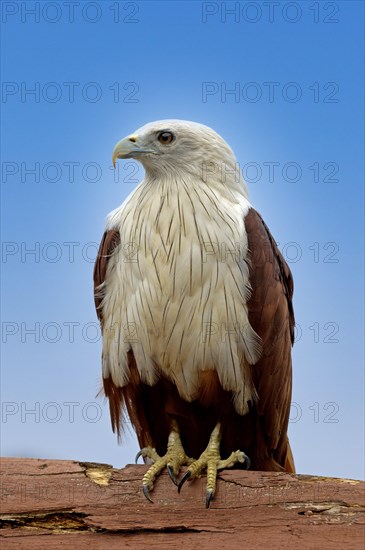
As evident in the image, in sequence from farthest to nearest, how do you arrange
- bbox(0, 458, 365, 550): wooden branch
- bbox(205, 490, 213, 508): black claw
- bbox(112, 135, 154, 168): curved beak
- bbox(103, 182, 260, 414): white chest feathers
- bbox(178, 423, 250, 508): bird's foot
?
bbox(112, 135, 154, 168): curved beak
bbox(103, 182, 260, 414): white chest feathers
bbox(178, 423, 250, 508): bird's foot
bbox(205, 490, 213, 508): black claw
bbox(0, 458, 365, 550): wooden branch

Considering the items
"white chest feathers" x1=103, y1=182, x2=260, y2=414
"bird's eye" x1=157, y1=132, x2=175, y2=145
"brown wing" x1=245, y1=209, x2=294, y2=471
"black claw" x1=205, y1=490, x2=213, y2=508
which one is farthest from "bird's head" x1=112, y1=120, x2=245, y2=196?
"black claw" x1=205, y1=490, x2=213, y2=508

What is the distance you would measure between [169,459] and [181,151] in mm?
1951

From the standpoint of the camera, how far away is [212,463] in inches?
189

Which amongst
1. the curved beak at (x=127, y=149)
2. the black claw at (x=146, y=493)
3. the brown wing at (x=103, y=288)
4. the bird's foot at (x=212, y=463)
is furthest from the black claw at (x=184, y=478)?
the curved beak at (x=127, y=149)

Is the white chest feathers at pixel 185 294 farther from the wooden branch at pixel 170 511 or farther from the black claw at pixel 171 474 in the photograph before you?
the wooden branch at pixel 170 511

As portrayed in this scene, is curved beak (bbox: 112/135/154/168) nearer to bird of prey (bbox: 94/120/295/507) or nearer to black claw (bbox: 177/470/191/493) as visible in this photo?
bird of prey (bbox: 94/120/295/507)

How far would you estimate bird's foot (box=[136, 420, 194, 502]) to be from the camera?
4.69 meters

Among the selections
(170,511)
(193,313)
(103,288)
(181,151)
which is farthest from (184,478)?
(181,151)

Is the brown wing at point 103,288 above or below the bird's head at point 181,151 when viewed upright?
below

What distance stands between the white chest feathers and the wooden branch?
658 millimetres

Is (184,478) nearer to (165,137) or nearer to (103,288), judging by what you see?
(103,288)

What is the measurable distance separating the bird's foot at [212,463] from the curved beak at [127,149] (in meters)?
1.86

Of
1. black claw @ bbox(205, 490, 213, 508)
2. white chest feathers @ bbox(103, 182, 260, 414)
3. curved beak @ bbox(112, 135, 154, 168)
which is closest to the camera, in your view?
black claw @ bbox(205, 490, 213, 508)

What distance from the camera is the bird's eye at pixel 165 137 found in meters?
5.21
